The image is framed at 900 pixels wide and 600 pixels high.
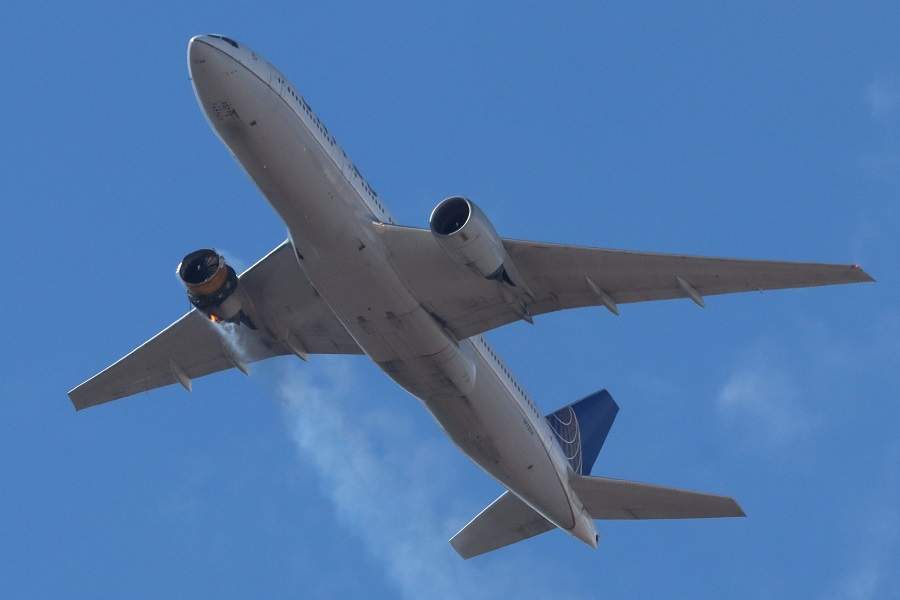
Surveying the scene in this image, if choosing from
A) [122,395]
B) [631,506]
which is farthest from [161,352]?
[631,506]

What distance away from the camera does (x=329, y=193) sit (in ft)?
100

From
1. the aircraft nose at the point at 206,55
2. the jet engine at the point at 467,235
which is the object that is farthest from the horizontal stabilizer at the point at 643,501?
the aircraft nose at the point at 206,55

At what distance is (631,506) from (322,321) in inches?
382

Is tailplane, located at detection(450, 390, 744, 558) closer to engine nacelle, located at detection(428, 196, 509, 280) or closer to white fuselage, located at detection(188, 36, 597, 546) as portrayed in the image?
white fuselage, located at detection(188, 36, 597, 546)

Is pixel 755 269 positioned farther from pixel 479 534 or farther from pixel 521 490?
pixel 479 534

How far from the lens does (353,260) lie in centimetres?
3105

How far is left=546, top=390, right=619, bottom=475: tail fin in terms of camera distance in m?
39.7

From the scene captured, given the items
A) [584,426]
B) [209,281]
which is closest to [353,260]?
[209,281]

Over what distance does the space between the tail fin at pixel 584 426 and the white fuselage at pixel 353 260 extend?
128 inches

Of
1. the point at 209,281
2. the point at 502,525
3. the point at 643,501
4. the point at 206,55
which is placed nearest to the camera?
the point at 206,55

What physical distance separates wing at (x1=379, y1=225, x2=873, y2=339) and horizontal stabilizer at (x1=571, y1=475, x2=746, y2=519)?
21.0ft

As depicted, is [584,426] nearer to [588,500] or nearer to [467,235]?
[588,500]

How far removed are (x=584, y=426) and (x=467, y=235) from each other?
42.9 feet

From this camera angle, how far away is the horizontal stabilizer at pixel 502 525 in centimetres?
4025
